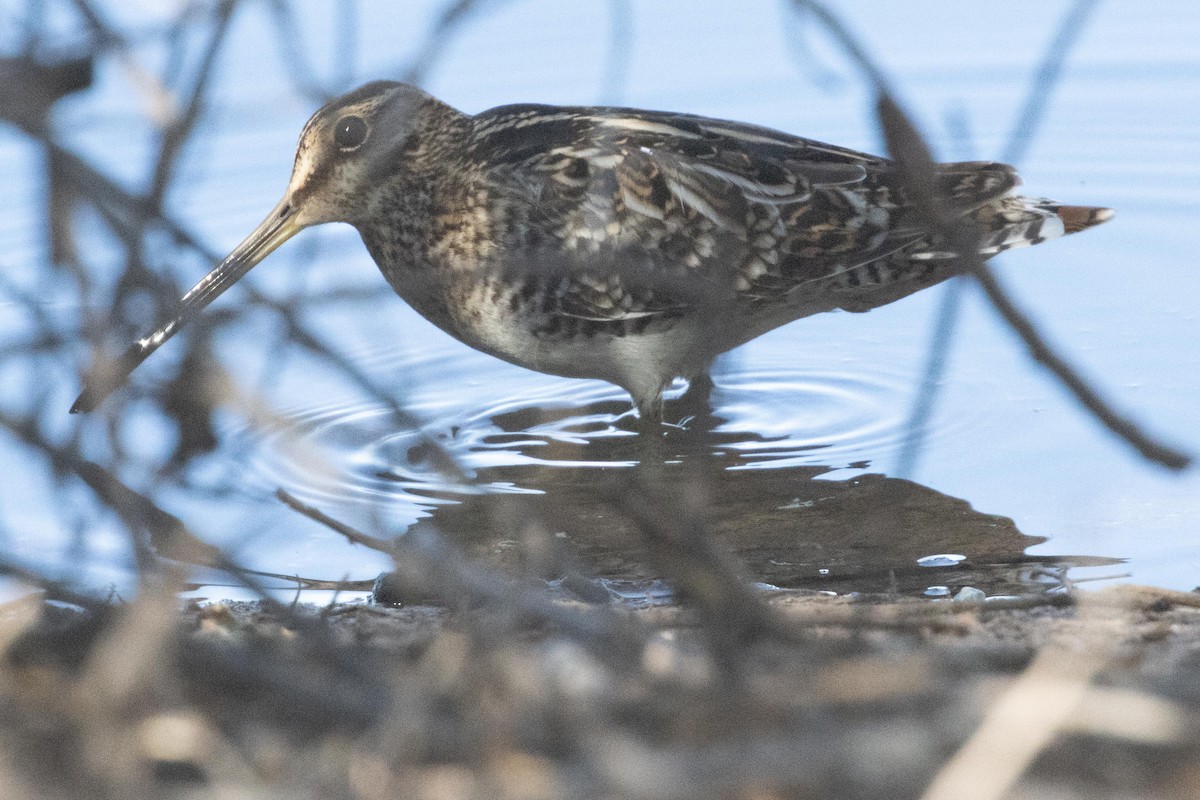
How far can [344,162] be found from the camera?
5.68m

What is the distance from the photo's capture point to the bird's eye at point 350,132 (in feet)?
18.5

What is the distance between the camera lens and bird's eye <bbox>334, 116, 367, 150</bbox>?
5637mm

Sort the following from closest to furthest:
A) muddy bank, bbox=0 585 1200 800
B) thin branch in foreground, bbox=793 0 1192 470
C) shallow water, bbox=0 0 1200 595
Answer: thin branch in foreground, bbox=793 0 1192 470 → muddy bank, bbox=0 585 1200 800 → shallow water, bbox=0 0 1200 595

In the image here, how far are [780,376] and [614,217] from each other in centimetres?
118

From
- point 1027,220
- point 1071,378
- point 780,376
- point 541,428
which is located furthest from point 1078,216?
point 1071,378

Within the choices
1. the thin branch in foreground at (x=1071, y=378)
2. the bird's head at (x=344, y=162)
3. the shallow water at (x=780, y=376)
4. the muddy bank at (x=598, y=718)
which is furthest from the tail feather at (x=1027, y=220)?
the thin branch in foreground at (x=1071, y=378)

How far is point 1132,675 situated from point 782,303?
10.9 ft

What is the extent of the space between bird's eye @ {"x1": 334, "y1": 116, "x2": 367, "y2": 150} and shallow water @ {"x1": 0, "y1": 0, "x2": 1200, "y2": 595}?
417 millimetres

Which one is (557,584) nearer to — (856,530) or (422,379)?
(856,530)

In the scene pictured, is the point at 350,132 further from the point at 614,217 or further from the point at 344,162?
the point at 614,217

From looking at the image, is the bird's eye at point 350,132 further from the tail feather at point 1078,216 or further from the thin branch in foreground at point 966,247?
the thin branch in foreground at point 966,247

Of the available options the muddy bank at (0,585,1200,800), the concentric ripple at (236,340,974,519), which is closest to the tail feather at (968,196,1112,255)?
the concentric ripple at (236,340,974,519)

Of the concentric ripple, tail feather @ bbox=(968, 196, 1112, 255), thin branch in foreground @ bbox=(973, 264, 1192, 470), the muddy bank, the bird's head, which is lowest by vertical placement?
the muddy bank

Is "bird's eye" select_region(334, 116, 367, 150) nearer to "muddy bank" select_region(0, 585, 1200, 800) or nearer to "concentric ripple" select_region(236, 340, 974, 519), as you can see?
"concentric ripple" select_region(236, 340, 974, 519)
